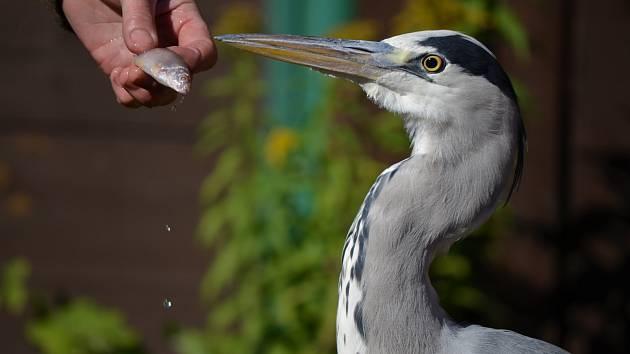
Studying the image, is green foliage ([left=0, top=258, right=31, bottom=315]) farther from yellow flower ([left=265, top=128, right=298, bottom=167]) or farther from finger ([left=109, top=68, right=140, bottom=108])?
finger ([left=109, top=68, right=140, bottom=108])

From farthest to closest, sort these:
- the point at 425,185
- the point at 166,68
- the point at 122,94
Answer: the point at 122,94 < the point at 425,185 < the point at 166,68

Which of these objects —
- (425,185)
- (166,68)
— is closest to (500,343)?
(425,185)

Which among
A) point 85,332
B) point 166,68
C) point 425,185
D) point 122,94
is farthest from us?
point 85,332

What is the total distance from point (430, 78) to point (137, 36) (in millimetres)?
565

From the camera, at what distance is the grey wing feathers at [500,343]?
1.92m

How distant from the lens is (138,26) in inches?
72.6

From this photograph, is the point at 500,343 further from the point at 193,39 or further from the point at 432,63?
the point at 193,39

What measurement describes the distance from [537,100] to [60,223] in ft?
6.27

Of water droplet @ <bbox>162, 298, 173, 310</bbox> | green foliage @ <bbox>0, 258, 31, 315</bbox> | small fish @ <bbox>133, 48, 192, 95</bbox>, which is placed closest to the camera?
small fish @ <bbox>133, 48, 192, 95</bbox>

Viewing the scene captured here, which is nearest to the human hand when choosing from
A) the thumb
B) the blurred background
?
the thumb

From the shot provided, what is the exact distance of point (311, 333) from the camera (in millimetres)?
2902

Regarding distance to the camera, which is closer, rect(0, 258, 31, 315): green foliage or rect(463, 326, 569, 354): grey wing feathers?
rect(463, 326, 569, 354): grey wing feathers

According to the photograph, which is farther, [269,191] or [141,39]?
[269,191]

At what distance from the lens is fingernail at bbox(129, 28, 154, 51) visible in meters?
1.82
